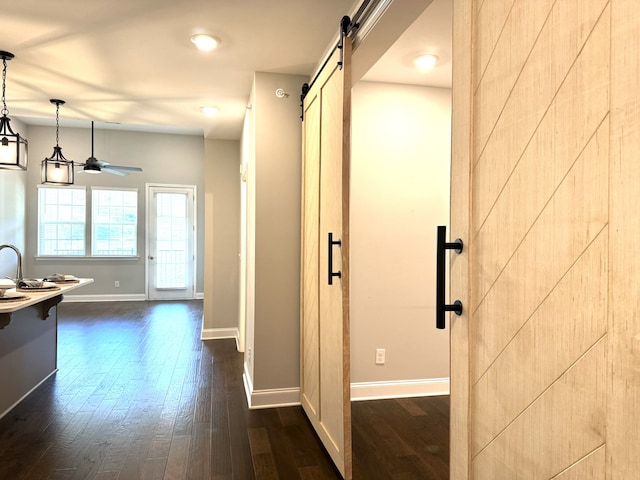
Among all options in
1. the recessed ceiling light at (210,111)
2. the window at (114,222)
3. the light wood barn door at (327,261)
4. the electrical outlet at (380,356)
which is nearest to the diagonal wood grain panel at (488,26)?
the light wood barn door at (327,261)

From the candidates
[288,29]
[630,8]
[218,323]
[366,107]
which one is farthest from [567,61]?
[218,323]

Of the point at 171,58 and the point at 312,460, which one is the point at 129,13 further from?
the point at 312,460

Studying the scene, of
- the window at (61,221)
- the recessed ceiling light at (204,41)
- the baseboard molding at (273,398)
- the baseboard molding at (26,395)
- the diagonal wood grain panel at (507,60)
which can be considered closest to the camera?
the diagonal wood grain panel at (507,60)

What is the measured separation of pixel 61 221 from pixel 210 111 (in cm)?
525

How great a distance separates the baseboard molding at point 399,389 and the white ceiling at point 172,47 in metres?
2.32

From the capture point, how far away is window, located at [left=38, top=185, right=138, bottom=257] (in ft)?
26.2

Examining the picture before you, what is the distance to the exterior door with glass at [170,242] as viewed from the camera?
27.8ft

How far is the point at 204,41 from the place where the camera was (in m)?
2.78

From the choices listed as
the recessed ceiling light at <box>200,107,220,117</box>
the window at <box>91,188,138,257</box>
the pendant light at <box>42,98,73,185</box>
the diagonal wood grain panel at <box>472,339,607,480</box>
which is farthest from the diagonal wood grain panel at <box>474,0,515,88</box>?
the window at <box>91,188,138,257</box>

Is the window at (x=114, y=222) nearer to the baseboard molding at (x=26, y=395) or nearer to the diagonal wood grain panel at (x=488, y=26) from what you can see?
the baseboard molding at (x=26, y=395)

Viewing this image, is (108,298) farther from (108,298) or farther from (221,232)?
(221,232)

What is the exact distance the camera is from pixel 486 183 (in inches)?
45.1

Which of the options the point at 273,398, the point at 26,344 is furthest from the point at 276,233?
the point at 26,344

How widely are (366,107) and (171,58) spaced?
4.75ft
